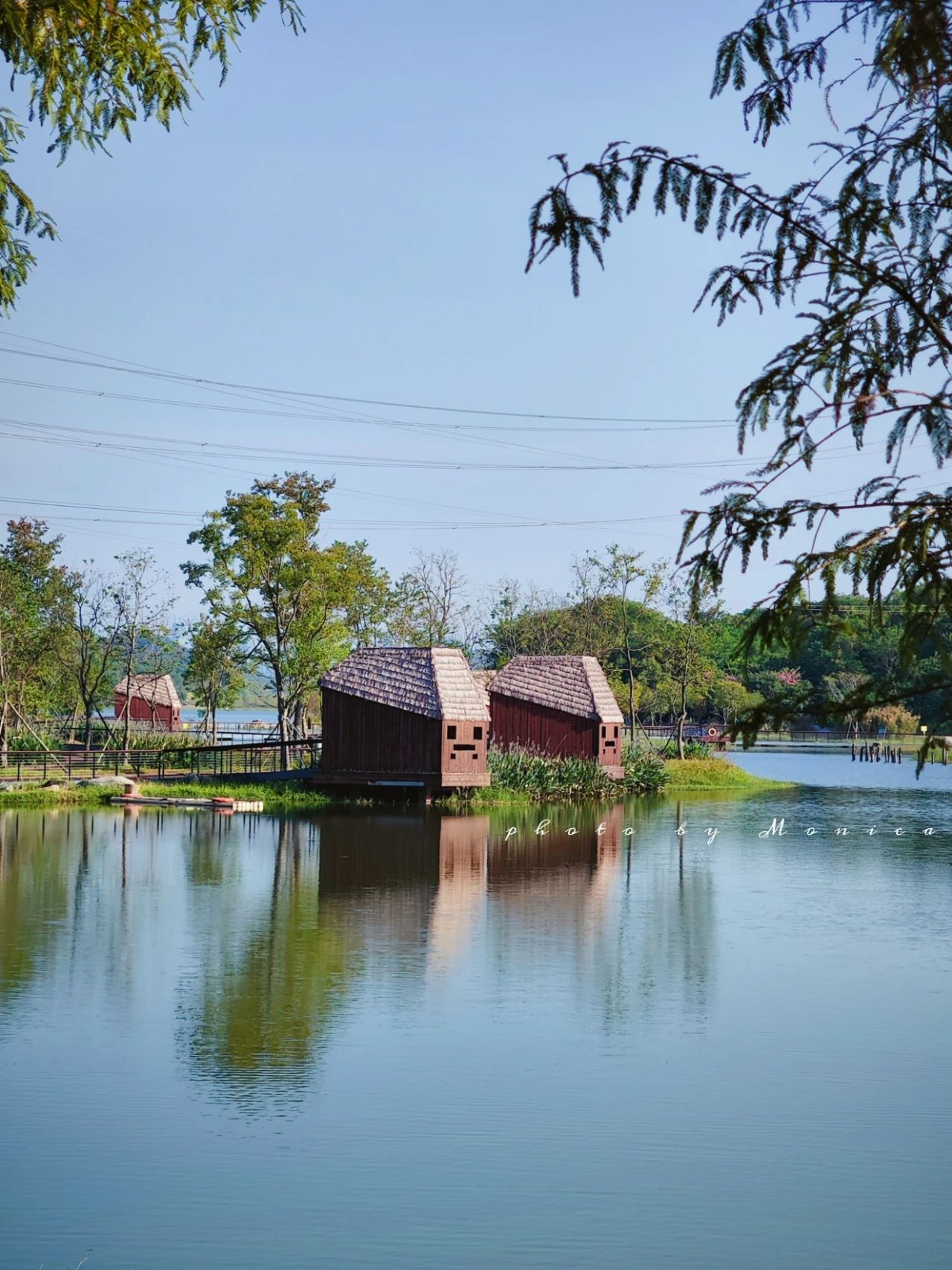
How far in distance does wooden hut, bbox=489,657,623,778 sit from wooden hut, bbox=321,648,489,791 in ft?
20.9

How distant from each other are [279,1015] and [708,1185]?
16.0 feet

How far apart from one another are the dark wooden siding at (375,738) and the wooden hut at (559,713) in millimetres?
6930

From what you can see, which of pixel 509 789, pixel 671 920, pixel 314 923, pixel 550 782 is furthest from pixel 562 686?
pixel 314 923

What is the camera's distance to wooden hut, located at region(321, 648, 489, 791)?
3384 cm

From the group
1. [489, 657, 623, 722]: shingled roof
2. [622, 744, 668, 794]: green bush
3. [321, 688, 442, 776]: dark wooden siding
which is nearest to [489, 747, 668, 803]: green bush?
[622, 744, 668, 794]: green bush

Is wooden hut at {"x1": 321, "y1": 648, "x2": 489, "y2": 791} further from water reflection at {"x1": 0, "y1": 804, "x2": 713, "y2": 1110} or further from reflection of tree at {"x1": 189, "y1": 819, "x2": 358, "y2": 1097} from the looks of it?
reflection of tree at {"x1": 189, "y1": 819, "x2": 358, "y2": 1097}

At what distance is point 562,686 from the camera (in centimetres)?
4188

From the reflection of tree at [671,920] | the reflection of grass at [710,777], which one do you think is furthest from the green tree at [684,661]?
the reflection of tree at [671,920]

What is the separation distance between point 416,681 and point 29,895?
16.2 metres

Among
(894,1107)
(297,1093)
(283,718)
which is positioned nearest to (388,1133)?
(297,1093)

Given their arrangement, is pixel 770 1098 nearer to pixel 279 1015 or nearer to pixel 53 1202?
pixel 279 1015

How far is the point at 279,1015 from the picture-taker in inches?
497

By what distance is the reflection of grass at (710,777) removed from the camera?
4497 centimetres

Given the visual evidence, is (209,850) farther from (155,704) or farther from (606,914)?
(155,704)
